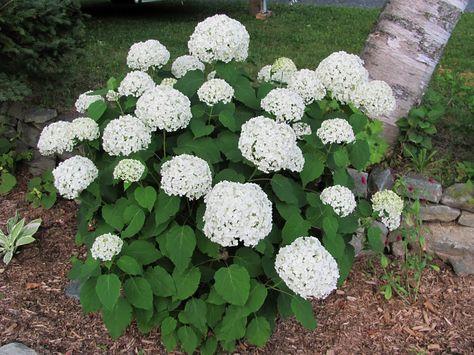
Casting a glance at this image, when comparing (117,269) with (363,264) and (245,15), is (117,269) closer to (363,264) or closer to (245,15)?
(363,264)

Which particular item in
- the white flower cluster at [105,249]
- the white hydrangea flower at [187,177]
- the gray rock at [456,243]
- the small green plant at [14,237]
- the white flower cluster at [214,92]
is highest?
the white flower cluster at [214,92]

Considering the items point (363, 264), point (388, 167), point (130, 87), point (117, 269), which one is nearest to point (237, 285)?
point (117, 269)

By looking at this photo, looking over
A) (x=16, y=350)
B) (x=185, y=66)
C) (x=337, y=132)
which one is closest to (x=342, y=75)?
(x=337, y=132)

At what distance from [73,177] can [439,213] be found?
2.22 metres

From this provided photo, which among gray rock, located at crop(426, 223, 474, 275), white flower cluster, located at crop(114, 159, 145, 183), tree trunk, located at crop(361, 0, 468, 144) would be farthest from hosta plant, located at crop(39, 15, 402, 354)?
tree trunk, located at crop(361, 0, 468, 144)

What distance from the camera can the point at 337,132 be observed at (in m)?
2.53

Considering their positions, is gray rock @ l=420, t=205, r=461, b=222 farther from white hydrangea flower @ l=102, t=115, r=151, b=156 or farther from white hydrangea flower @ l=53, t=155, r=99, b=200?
white hydrangea flower @ l=53, t=155, r=99, b=200

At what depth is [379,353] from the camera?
3084 mm

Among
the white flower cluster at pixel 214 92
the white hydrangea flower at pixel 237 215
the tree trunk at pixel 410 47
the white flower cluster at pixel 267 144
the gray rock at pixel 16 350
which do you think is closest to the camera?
the white hydrangea flower at pixel 237 215

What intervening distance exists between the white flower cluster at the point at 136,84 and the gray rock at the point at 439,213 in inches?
72.7

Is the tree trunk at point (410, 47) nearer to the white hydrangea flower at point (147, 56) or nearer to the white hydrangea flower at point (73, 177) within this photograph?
the white hydrangea flower at point (147, 56)

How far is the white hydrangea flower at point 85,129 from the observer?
268 centimetres

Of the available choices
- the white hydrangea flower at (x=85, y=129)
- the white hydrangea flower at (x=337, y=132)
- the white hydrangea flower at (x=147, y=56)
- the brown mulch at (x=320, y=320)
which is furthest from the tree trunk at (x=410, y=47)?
the white hydrangea flower at (x=85, y=129)

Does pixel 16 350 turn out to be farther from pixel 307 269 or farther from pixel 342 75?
pixel 342 75
